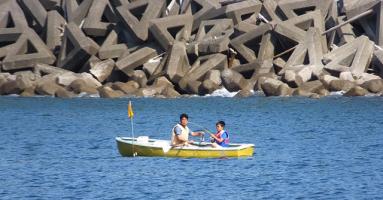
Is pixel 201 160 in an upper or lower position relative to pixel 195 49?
lower

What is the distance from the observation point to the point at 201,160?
2778 cm

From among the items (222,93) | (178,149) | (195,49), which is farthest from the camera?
(195,49)

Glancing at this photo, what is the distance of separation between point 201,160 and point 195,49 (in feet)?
67.5

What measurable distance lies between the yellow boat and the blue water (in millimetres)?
172

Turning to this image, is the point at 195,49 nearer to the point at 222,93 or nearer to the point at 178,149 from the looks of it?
the point at 222,93

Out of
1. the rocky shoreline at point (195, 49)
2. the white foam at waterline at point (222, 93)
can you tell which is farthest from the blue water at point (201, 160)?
the rocky shoreline at point (195, 49)

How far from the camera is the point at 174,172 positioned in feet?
84.9

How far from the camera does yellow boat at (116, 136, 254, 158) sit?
90.6 feet

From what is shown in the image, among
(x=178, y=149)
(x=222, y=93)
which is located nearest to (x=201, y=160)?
(x=178, y=149)

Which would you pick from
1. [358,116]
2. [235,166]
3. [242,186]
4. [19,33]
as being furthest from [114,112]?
[242,186]

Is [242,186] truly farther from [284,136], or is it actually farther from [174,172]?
[284,136]

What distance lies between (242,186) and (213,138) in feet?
14.7

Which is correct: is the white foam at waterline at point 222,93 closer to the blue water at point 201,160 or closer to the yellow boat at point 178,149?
the blue water at point 201,160

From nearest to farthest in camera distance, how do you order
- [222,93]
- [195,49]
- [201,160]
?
[201,160]
[222,93]
[195,49]
